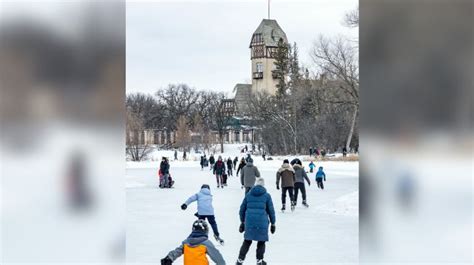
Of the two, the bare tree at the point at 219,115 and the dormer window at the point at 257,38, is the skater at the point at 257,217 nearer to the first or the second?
the bare tree at the point at 219,115

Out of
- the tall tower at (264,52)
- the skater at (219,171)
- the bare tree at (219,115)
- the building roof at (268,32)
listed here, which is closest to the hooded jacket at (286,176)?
the skater at (219,171)

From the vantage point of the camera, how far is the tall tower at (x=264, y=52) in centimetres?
7538

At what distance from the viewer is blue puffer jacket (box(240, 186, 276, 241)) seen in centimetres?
610

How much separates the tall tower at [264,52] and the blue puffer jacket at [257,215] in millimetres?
69253

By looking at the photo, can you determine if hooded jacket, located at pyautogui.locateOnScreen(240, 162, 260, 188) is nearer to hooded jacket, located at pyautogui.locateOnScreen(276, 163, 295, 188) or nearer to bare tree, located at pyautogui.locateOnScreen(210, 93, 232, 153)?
hooded jacket, located at pyautogui.locateOnScreen(276, 163, 295, 188)

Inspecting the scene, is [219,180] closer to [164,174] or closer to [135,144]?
[164,174]

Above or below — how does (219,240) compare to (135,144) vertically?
below

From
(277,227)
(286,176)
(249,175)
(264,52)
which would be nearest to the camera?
(277,227)

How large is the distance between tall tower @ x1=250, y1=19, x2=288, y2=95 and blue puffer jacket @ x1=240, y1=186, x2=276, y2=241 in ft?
227

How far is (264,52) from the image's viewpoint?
75938mm

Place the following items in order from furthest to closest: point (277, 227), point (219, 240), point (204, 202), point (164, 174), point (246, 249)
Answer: point (164, 174) < point (277, 227) < point (219, 240) < point (204, 202) < point (246, 249)

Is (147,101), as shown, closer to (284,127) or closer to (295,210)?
(284,127)

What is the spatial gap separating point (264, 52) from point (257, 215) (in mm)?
70972

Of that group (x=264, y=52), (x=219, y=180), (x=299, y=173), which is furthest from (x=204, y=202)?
(x=264, y=52)
